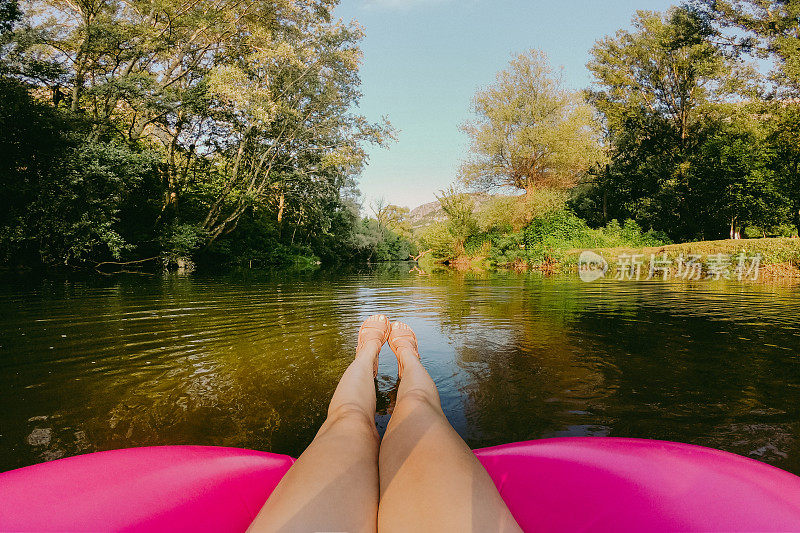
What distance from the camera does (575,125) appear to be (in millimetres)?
20562

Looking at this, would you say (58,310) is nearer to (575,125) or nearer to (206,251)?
(206,251)

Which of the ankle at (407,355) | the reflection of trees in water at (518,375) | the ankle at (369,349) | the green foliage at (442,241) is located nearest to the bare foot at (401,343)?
the ankle at (407,355)

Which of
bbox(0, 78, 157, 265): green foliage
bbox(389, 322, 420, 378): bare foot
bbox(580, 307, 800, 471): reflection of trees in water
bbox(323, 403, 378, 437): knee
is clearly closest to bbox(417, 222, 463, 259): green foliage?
bbox(0, 78, 157, 265): green foliage

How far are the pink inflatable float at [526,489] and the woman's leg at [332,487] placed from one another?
0.73ft

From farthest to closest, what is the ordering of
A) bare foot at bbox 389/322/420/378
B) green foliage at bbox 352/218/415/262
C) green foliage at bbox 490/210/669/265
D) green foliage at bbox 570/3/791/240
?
green foliage at bbox 352/218/415/262 → green foliage at bbox 490/210/669/265 → green foliage at bbox 570/3/791/240 → bare foot at bbox 389/322/420/378

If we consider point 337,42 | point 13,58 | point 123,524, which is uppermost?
point 337,42

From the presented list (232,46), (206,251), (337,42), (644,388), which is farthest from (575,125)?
(644,388)

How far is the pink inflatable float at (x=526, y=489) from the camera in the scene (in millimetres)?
858

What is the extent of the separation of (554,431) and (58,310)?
20.0 feet

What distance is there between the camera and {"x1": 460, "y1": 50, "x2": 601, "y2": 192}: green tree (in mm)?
20906

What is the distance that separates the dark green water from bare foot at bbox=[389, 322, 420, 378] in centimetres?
21

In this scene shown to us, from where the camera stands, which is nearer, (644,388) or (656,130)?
(644,388)

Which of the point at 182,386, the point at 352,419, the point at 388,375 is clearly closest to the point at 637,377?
the point at 388,375

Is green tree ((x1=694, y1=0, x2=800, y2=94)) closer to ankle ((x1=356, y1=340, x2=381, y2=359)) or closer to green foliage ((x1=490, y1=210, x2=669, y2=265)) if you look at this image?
green foliage ((x1=490, y1=210, x2=669, y2=265))
